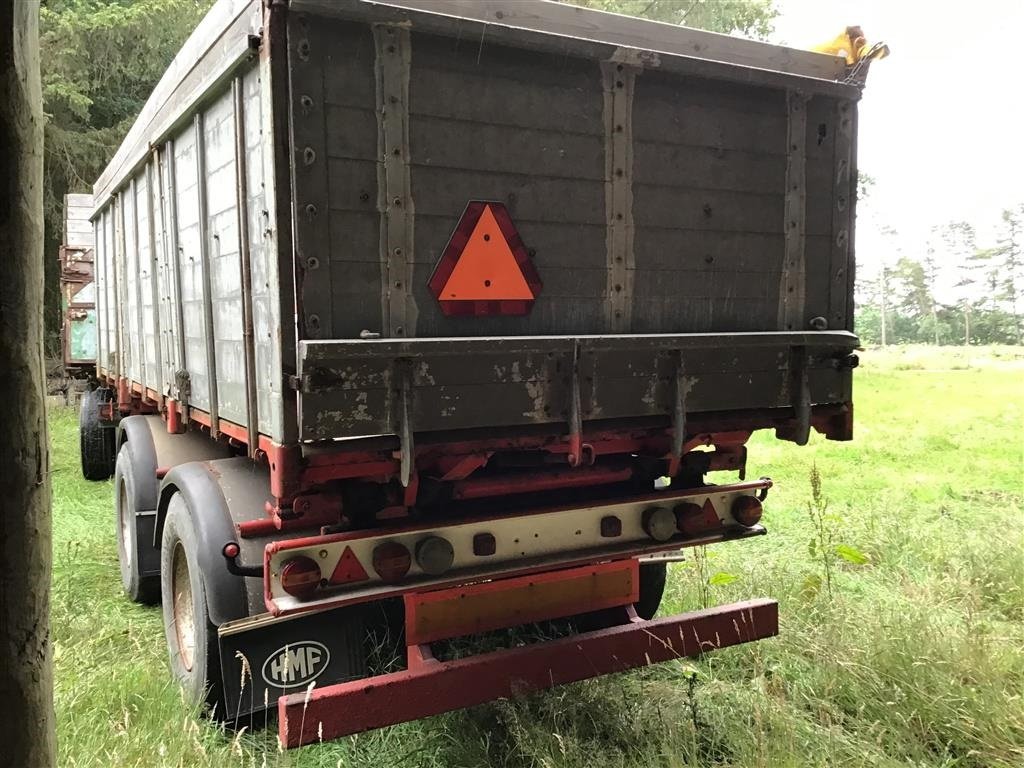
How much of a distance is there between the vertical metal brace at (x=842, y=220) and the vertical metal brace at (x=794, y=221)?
159mm

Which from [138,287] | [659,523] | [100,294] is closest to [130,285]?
[138,287]

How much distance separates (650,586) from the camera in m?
4.21

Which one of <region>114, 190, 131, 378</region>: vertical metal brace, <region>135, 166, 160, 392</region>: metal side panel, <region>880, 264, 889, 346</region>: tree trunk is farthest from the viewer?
<region>880, 264, 889, 346</region>: tree trunk

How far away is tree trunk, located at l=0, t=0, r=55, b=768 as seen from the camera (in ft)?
4.42

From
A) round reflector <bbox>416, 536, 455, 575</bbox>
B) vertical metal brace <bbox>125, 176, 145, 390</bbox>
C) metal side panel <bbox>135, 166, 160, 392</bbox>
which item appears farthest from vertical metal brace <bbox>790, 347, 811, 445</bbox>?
vertical metal brace <bbox>125, 176, 145, 390</bbox>

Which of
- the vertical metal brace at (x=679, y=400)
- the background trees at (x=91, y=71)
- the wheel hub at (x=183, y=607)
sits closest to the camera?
the vertical metal brace at (x=679, y=400)

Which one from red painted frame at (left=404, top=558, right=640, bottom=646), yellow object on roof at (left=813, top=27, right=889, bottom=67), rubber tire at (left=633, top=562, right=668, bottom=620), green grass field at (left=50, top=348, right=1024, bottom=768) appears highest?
yellow object on roof at (left=813, top=27, right=889, bottom=67)

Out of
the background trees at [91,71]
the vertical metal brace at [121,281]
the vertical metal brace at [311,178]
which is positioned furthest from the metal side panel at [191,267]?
the background trees at [91,71]

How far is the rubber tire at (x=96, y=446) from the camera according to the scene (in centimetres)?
858

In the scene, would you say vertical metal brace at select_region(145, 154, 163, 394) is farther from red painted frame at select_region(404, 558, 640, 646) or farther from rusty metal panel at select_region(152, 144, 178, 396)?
red painted frame at select_region(404, 558, 640, 646)

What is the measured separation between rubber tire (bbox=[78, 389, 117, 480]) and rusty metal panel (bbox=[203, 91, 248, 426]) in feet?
20.2

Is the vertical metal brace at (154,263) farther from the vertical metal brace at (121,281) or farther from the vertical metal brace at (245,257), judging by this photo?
the vertical metal brace at (245,257)

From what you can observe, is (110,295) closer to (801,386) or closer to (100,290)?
(100,290)

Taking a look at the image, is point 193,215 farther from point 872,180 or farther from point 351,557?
point 872,180
